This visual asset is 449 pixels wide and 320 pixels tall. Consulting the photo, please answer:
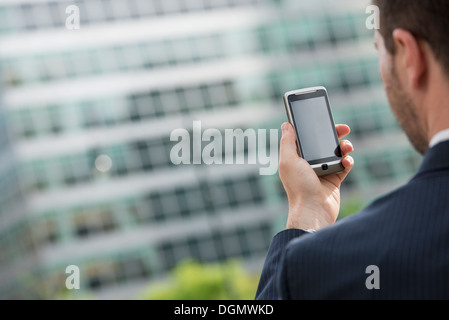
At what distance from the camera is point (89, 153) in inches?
1706

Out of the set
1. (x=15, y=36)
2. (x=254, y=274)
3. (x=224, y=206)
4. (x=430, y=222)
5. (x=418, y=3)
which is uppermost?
(x=15, y=36)

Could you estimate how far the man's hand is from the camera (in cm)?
195

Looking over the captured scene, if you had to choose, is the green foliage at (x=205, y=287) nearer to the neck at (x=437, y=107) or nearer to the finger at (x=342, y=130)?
the finger at (x=342, y=130)

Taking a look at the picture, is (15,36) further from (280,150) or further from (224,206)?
(280,150)

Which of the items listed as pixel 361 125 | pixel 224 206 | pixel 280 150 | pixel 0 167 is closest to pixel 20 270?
pixel 0 167

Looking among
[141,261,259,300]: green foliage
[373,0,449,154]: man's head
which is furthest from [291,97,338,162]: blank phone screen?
[141,261,259,300]: green foliage

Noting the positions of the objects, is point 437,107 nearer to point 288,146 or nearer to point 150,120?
point 288,146

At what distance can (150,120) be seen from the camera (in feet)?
145

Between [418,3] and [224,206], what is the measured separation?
42.4 meters

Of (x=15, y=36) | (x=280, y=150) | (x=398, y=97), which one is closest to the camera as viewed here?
(x=398, y=97)

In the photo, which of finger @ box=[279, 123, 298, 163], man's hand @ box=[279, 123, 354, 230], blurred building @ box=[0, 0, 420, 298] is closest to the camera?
man's hand @ box=[279, 123, 354, 230]

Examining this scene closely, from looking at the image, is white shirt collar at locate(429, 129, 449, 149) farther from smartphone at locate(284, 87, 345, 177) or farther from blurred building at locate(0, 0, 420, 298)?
blurred building at locate(0, 0, 420, 298)

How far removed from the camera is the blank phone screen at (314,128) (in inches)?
89.4

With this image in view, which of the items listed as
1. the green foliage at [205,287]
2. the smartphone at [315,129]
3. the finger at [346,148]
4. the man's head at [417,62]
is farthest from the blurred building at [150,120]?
the man's head at [417,62]
